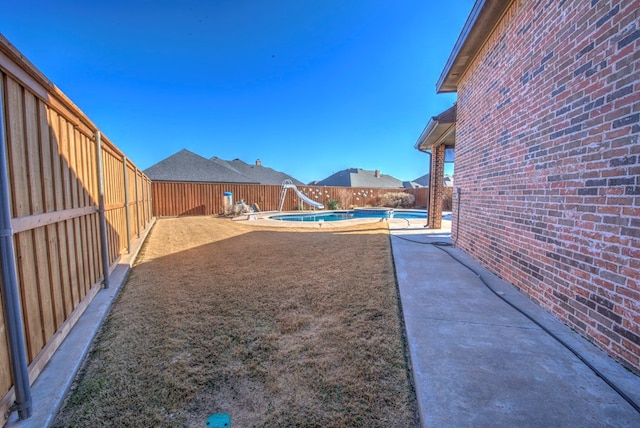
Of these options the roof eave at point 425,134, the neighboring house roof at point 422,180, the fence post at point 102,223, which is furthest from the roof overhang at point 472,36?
the neighboring house roof at point 422,180

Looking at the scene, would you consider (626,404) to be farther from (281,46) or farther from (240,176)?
(240,176)

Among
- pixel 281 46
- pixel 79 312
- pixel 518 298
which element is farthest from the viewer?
pixel 281 46

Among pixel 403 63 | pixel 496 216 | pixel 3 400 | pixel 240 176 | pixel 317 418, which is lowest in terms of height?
pixel 317 418

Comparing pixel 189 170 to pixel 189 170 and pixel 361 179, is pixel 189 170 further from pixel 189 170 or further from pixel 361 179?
pixel 361 179

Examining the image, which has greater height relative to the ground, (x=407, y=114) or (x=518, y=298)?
(x=407, y=114)

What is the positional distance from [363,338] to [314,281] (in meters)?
1.61

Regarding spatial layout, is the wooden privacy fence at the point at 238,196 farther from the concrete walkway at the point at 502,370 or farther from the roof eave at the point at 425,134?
the concrete walkway at the point at 502,370

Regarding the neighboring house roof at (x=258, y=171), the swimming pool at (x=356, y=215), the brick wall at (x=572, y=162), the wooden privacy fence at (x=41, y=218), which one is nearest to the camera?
the wooden privacy fence at (x=41, y=218)

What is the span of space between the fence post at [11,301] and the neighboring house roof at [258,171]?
79.3 ft

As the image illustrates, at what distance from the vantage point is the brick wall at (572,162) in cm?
182

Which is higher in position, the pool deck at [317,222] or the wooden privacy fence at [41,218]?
the wooden privacy fence at [41,218]

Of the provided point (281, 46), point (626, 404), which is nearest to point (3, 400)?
point (626, 404)

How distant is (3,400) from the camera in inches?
53.9

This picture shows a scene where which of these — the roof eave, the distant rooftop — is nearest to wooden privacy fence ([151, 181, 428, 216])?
the distant rooftop
